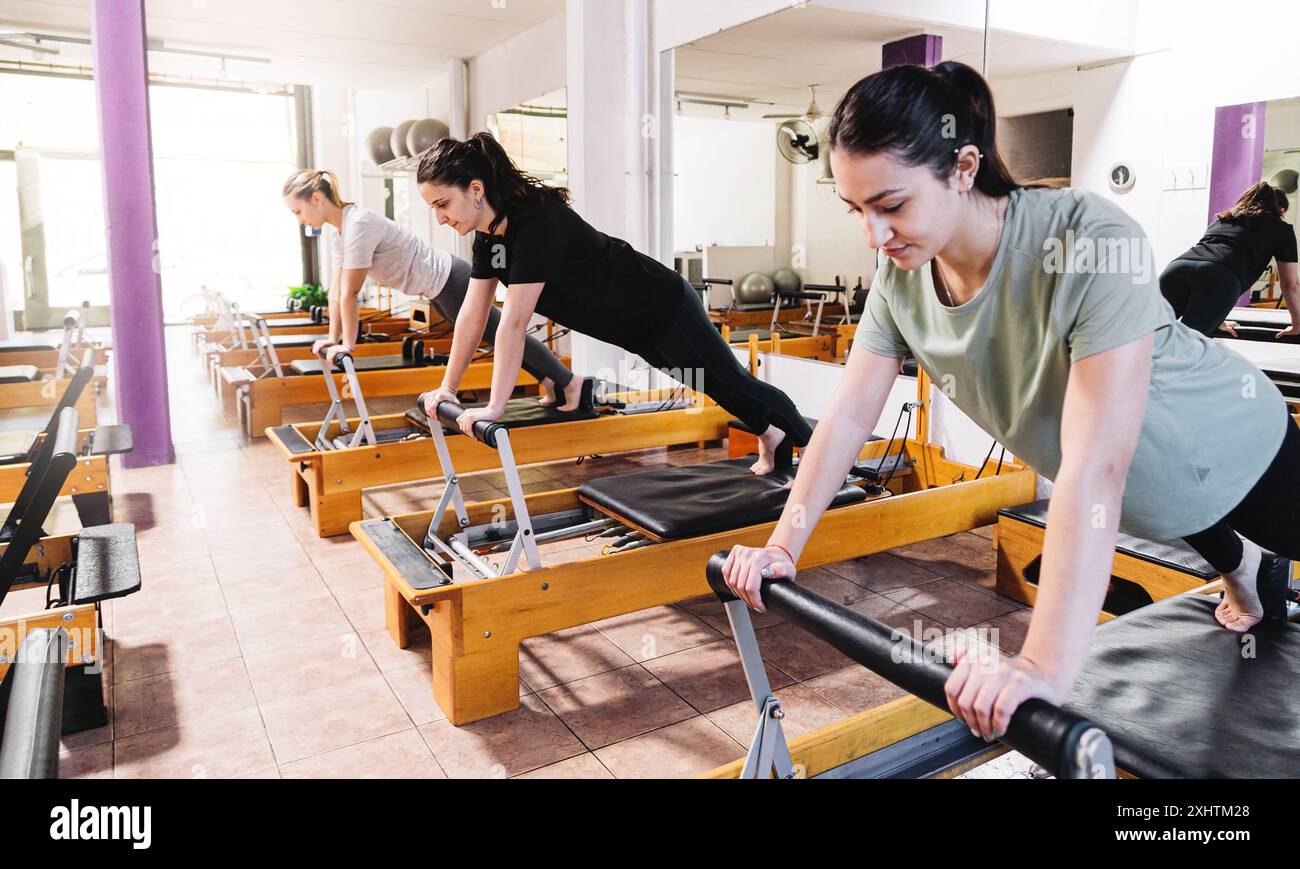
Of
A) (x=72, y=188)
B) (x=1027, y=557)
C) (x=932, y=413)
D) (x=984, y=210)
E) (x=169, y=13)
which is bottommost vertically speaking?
(x=1027, y=557)

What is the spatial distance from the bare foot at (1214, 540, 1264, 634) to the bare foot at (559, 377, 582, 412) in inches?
115

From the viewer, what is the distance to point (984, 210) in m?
1.17

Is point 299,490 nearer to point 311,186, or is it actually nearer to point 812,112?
point 311,186

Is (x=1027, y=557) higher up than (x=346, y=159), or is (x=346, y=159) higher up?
(x=346, y=159)

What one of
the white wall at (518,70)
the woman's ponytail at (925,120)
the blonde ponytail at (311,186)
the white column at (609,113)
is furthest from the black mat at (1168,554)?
the white wall at (518,70)

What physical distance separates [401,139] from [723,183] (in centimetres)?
502

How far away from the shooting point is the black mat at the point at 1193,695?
4.43 ft

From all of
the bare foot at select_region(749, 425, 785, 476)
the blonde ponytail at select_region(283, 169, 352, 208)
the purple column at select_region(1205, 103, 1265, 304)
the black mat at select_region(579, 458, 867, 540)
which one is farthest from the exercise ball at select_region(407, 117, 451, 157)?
the purple column at select_region(1205, 103, 1265, 304)

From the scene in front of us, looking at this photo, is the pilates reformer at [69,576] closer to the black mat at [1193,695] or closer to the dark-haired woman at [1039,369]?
the dark-haired woman at [1039,369]

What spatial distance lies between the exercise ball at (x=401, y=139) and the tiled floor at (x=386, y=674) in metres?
6.26

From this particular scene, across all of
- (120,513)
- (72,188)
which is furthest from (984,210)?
(72,188)

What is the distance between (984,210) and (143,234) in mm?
4777
